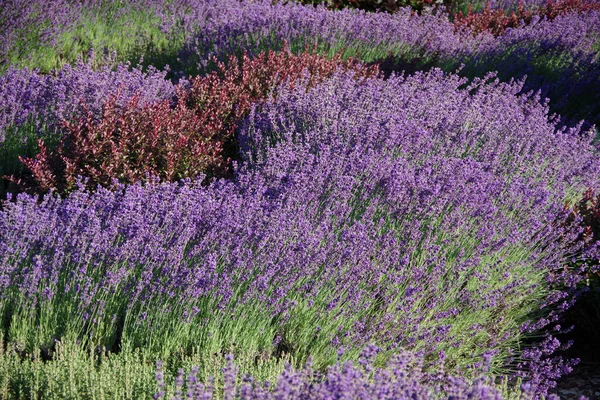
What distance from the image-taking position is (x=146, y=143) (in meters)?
4.04

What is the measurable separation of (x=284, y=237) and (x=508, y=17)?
7.44 metres

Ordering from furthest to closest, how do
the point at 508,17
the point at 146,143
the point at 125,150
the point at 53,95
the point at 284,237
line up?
the point at 508,17
the point at 53,95
the point at 146,143
the point at 125,150
the point at 284,237

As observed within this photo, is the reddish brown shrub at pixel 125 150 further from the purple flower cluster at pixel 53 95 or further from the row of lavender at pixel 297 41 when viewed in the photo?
the row of lavender at pixel 297 41

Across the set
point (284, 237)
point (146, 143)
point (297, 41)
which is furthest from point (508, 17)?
point (284, 237)

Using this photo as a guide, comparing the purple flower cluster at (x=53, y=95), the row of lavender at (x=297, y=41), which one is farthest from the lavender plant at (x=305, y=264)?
the row of lavender at (x=297, y=41)

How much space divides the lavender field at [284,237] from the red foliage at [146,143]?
0.02 metres

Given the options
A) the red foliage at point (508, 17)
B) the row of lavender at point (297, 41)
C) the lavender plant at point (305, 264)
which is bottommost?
the lavender plant at point (305, 264)

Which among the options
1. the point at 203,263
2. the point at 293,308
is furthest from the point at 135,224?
the point at 293,308

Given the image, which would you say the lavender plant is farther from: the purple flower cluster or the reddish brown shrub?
the purple flower cluster

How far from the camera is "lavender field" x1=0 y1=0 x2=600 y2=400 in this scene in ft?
8.37

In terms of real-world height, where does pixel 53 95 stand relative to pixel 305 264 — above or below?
above

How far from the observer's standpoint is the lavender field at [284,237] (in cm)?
255

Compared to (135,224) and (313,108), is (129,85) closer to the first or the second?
(313,108)

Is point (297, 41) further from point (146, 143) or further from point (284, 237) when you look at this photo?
point (284, 237)
